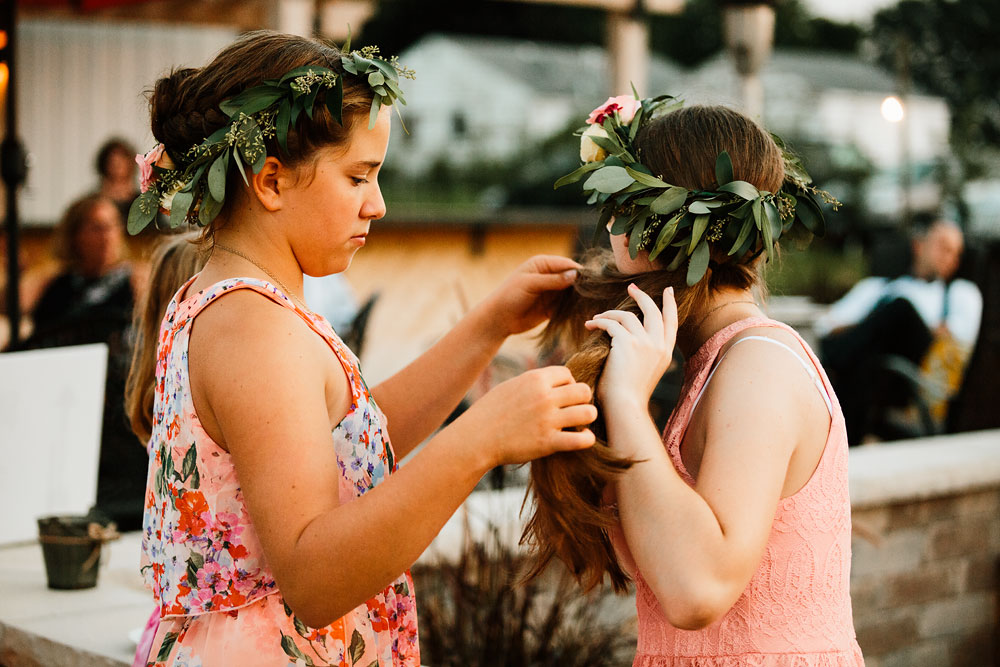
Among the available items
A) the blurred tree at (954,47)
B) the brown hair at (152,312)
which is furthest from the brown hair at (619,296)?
the blurred tree at (954,47)

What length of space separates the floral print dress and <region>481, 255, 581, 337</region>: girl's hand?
568 millimetres

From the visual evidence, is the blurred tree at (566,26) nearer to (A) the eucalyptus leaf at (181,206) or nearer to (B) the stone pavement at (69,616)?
(B) the stone pavement at (69,616)

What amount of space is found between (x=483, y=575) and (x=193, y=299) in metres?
1.57

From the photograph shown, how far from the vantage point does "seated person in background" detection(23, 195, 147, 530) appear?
335 cm

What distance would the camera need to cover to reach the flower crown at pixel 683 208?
1722mm

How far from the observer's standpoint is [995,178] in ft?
77.8

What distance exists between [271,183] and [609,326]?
1.80ft

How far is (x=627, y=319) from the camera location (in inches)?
64.9

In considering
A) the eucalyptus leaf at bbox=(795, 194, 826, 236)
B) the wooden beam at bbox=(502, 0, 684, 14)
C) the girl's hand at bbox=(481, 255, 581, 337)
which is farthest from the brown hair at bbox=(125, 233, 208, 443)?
the wooden beam at bbox=(502, 0, 684, 14)

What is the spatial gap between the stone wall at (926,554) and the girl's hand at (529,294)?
1915mm

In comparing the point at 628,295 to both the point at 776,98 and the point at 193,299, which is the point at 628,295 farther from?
the point at 776,98

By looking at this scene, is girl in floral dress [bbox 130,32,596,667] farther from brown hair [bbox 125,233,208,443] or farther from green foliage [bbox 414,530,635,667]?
green foliage [bbox 414,530,635,667]

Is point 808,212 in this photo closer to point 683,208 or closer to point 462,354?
point 683,208

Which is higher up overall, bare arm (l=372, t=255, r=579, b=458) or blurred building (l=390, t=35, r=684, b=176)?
bare arm (l=372, t=255, r=579, b=458)
